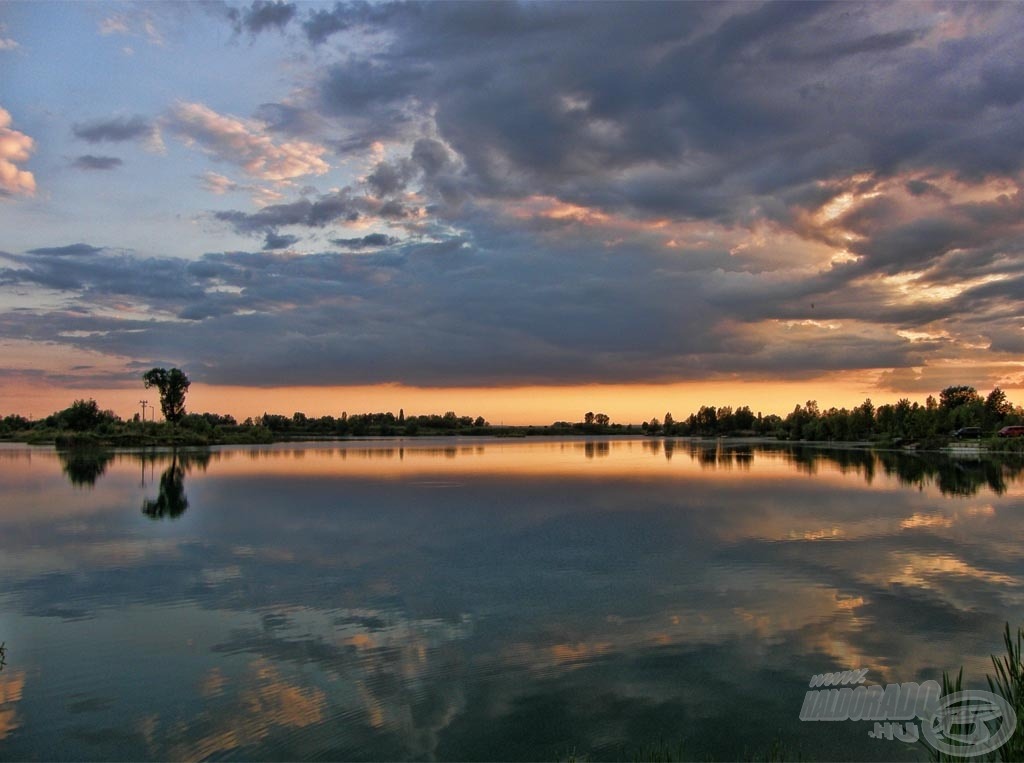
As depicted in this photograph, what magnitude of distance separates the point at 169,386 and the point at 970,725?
132931 millimetres

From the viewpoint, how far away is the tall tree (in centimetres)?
12081

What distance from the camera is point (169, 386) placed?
121062 mm

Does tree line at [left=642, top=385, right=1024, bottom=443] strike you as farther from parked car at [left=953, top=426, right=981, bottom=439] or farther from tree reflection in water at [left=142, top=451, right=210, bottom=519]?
tree reflection in water at [left=142, top=451, right=210, bottom=519]

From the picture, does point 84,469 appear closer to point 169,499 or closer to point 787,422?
point 169,499

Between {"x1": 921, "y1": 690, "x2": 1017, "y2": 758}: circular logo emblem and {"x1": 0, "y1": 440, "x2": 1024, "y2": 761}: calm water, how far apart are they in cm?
64

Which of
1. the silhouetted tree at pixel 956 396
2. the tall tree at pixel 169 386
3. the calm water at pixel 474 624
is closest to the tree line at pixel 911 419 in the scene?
the silhouetted tree at pixel 956 396

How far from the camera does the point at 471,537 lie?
22391 millimetres

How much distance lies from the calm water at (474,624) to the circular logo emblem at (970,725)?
0.64 meters

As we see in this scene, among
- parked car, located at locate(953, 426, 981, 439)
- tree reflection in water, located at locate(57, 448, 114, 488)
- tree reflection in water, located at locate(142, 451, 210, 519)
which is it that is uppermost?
parked car, located at locate(953, 426, 981, 439)

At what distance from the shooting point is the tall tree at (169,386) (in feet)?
396

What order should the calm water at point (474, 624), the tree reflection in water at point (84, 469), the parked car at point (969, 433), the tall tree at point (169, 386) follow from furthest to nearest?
the tall tree at point (169, 386) → the parked car at point (969, 433) → the tree reflection in water at point (84, 469) → the calm water at point (474, 624)

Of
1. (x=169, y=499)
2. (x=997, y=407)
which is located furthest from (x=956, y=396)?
(x=169, y=499)

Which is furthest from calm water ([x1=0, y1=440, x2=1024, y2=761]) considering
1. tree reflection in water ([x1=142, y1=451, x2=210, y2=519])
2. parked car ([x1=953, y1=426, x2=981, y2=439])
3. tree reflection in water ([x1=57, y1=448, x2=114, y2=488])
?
Result: parked car ([x1=953, y1=426, x2=981, y2=439])

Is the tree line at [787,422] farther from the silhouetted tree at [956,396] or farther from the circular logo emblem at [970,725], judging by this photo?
the circular logo emblem at [970,725]
